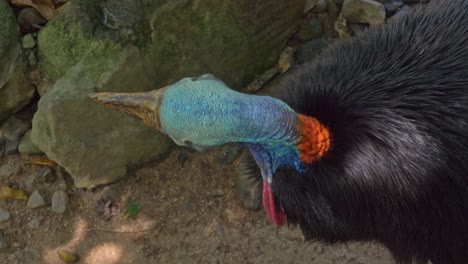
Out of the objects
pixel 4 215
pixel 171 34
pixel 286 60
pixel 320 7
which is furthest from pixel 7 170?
pixel 320 7

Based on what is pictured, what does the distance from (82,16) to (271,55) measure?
0.85 meters

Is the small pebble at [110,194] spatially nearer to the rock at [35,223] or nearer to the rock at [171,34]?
the rock at [35,223]

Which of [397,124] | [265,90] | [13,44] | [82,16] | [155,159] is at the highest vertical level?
[397,124]

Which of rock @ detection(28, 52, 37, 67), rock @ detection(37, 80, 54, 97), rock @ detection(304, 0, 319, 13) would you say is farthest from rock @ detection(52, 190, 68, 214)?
rock @ detection(304, 0, 319, 13)

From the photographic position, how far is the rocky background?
2.78 metres

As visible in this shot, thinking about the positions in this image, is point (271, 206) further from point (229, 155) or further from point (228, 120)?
point (229, 155)

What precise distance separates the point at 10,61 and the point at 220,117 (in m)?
1.58

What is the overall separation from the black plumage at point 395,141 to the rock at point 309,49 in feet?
3.43

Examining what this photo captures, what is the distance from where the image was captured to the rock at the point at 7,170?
306cm

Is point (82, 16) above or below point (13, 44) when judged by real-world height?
above

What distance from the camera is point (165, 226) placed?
9.45 ft

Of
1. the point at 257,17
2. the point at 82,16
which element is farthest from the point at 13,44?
the point at 257,17

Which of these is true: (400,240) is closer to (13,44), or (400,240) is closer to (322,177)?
(322,177)

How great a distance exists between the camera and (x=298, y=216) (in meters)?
2.04
